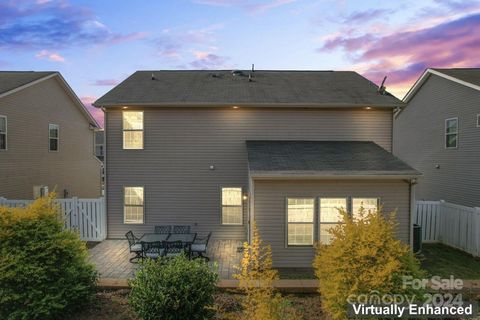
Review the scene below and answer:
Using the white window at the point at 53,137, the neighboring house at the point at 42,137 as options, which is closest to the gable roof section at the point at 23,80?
the neighboring house at the point at 42,137

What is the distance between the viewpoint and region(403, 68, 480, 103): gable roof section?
1302 centimetres

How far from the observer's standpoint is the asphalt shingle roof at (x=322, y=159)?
895 cm

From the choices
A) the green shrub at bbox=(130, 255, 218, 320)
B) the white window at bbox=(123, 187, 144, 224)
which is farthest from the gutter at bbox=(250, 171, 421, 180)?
the white window at bbox=(123, 187, 144, 224)

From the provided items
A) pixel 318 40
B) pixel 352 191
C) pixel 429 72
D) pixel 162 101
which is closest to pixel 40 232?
pixel 162 101

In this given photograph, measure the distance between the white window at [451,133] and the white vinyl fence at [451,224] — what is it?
4298 mm

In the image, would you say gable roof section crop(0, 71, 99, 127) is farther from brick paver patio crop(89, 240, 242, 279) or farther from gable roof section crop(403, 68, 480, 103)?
gable roof section crop(403, 68, 480, 103)

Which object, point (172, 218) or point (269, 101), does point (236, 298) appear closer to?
point (172, 218)

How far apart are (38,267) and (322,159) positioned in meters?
8.35

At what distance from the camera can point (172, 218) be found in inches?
474

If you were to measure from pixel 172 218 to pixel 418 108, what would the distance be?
15.3 meters

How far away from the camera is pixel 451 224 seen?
36.6 feet

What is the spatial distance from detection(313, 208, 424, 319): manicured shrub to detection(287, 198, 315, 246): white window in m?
4.05

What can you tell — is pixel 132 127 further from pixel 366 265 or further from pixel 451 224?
pixel 451 224

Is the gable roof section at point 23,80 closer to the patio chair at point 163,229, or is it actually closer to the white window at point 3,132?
the white window at point 3,132
